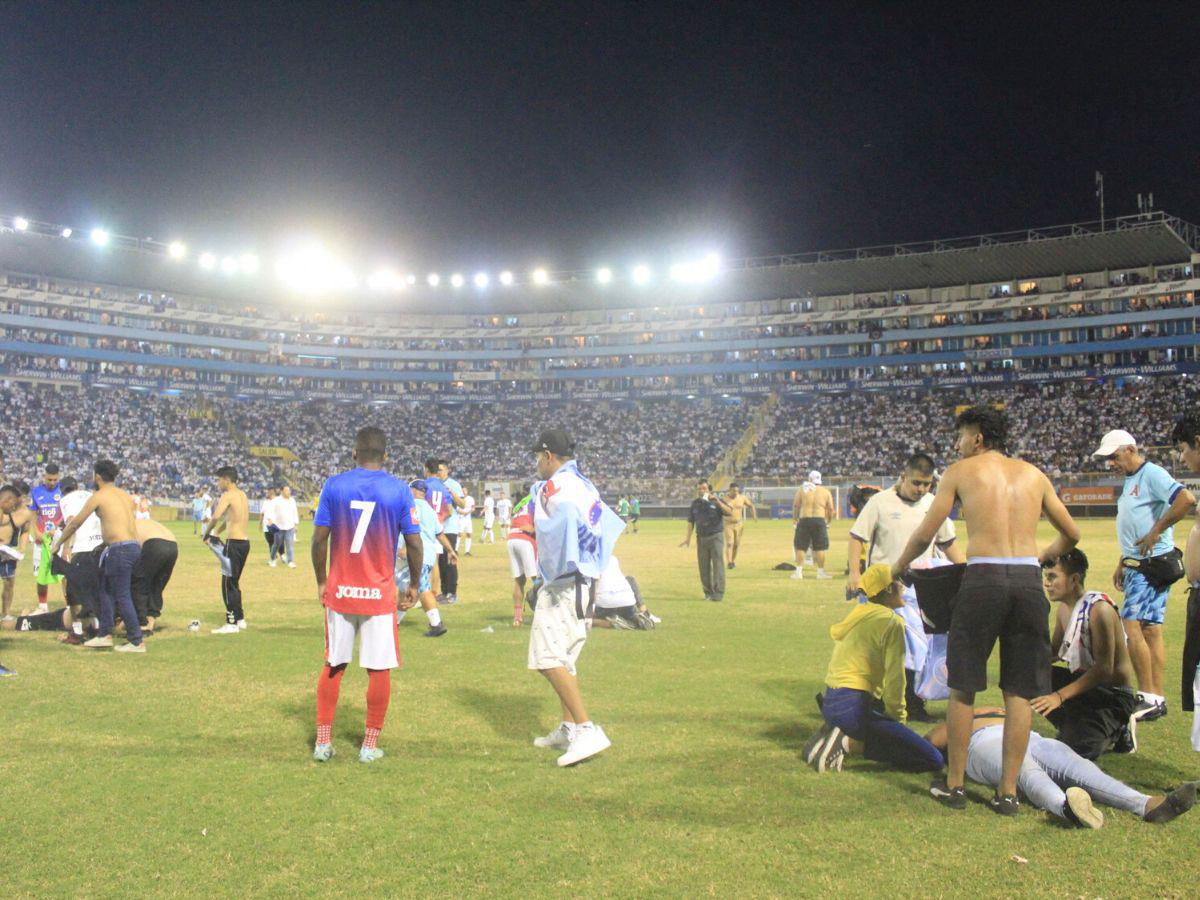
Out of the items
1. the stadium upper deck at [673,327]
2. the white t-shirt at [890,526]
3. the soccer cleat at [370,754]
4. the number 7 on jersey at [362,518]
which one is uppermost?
the stadium upper deck at [673,327]

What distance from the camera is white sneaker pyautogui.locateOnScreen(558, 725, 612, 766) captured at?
225 inches

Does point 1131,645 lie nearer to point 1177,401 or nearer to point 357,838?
point 357,838

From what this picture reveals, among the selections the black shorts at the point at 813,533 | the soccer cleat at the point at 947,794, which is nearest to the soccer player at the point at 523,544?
the soccer cleat at the point at 947,794

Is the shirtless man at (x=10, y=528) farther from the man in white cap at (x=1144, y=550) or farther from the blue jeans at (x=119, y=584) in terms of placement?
the man in white cap at (x=1144, y=550)

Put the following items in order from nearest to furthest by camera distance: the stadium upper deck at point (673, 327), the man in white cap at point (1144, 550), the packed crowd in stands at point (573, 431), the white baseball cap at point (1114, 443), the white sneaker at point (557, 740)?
the white sneaker at point (557, 740) → the man in white cap at point (1144, 550) → the white baseball cap at point (1114, 443) → the packed crowd in stands at point (573, 431) → the stadium upper deck at point (673, 327)

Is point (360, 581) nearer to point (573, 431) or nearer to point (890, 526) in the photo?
point (890, 526)

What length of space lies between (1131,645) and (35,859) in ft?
23.9

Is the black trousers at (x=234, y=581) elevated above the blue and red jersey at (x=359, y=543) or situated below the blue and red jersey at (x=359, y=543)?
below

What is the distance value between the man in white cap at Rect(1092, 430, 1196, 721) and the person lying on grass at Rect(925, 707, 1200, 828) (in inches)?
86.6

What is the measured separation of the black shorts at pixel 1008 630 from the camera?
477cm

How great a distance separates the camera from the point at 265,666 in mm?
9086

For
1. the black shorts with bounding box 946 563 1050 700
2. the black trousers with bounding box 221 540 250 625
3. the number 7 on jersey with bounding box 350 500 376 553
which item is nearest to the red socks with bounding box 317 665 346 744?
the number 7 on jersey with bounding box 350 500 376 553

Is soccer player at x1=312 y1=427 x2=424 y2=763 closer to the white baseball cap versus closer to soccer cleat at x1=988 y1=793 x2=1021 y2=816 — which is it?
soccer cleat at x1=988 y1=793 x2=1021 y2=816

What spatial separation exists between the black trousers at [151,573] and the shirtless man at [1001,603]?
922 cm
